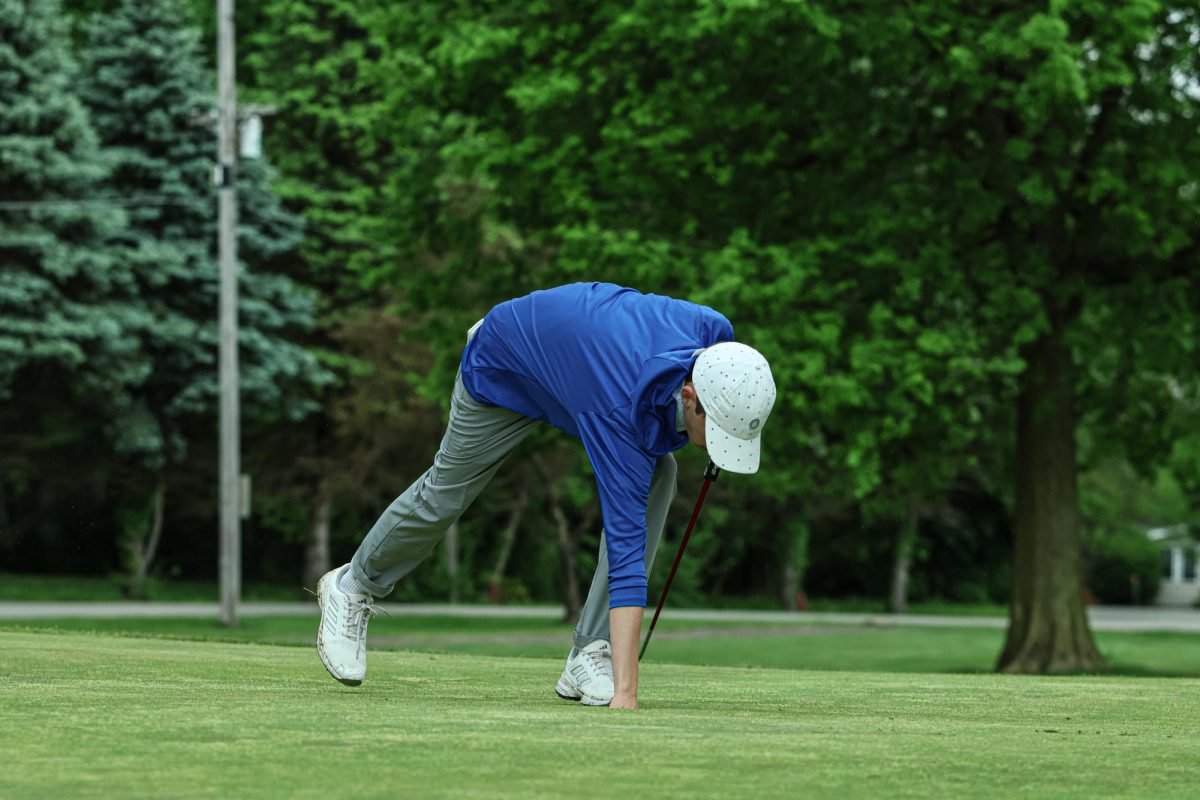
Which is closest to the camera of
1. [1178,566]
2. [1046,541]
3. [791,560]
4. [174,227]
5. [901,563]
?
[1046,541]

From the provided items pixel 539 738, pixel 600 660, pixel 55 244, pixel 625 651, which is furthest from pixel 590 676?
pixel 55 244

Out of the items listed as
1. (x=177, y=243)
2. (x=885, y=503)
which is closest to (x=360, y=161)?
(x=177, y=243)

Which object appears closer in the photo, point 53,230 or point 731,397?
point 731,397

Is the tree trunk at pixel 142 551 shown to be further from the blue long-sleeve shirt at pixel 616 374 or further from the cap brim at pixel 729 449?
the cap brim at pixel 729 449

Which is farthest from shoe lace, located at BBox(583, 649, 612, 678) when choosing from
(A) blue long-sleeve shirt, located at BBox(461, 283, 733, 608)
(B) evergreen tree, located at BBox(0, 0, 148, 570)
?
(B) evergreen tree, located at BBox(0, 0, 148, 570)

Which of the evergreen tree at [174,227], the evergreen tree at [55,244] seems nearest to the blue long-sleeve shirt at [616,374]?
the evergreen tree at [55,244]

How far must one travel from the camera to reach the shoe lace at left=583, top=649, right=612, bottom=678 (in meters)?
6.52

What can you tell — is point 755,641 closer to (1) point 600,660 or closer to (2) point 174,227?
(2) point 174,227

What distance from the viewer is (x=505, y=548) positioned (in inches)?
1569

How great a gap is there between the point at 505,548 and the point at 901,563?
9.14 m

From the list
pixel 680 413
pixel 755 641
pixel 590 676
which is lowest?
pixel 755 641

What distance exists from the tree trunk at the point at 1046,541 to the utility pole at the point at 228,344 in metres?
11.2

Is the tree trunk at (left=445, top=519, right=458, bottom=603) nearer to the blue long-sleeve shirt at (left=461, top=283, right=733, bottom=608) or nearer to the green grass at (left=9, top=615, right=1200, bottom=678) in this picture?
the green grass at (left=9, top=615, right=1200, bottom=678)

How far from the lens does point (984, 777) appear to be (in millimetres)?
4477
